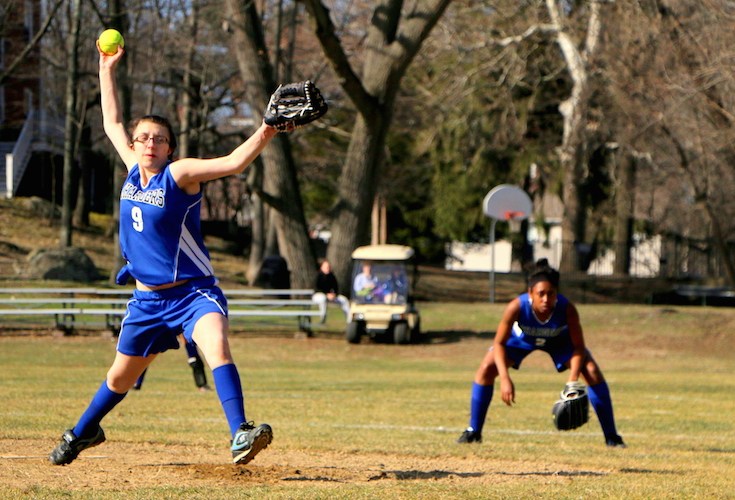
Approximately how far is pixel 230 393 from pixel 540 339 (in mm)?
3657

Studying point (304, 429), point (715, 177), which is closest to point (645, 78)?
point (715, 177)

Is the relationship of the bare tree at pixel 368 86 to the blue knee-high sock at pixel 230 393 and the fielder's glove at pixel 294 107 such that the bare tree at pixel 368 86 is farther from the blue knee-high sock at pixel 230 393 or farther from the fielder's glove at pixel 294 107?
the blue knee-high sock at pixel 230 393

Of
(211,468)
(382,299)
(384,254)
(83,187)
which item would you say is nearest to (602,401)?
(211,468)

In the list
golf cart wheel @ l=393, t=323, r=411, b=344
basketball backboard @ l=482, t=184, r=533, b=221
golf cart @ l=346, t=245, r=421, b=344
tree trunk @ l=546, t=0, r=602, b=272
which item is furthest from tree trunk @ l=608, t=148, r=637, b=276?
golf cart wheel @ l=393, t=323, r=411, b=344

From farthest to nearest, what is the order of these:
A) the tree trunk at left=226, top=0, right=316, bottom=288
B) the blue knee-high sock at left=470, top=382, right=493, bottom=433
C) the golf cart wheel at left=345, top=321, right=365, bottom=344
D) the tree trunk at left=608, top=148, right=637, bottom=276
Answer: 1. the tree trunk at left=608, top=148, right=637, bottom=276
2. the tree trunk at left=226, top=0, right=316, bottom=288
3. the golf cart wheel at left=345, top=321, right=365, bottom=344
4. the blue knee-high sock at left=470, top=382, right=493, bottom=433

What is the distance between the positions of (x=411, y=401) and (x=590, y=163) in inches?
1035

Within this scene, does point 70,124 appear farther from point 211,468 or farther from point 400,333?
point 211,468

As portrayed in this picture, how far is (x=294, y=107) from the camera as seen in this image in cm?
580

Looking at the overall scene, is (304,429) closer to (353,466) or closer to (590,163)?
(353,466)

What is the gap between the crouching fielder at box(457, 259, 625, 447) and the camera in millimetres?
8664

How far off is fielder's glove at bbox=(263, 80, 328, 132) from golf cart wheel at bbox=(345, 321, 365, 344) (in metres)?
17.5

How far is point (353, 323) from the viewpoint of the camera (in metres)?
23.2

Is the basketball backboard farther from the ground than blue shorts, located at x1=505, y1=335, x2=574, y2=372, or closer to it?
farther from the ground

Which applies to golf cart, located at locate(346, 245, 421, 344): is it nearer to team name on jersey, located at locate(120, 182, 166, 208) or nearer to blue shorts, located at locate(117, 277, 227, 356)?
blue shorts, located at locate(117, 277, 227, 356)
